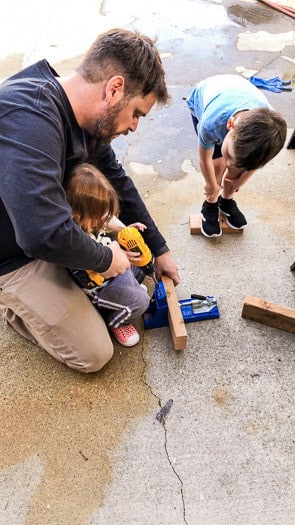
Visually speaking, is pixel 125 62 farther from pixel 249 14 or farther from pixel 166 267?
pixel 249 14

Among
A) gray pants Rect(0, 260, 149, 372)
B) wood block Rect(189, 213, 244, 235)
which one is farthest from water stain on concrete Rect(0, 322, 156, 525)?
wood block Rect(189, 213, 244, 235)

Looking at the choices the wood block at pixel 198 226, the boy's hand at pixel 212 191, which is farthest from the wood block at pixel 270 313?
the boy's hand at pixel 212 191

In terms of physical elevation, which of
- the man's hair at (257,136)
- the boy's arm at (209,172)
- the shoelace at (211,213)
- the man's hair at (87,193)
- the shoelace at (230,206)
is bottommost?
the shoelace at (230,206)

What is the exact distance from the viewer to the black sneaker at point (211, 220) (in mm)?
2400

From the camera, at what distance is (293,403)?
5.55 ft

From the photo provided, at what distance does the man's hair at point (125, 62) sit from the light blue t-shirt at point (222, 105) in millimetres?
737

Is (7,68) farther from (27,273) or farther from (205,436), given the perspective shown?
(205,436)

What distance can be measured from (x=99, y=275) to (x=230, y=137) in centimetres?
95

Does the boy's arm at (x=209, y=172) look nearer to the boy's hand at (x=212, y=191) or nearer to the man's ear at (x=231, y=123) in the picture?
the boy's hand at (x=212, y=191)

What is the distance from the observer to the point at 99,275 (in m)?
1.73

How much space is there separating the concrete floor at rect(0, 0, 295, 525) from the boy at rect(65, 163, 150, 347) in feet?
0.51

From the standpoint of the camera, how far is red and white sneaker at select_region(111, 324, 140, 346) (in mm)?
1886

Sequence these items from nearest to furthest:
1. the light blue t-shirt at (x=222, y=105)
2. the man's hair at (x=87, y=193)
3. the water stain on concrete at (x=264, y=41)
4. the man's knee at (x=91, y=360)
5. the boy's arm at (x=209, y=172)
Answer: the man's hair at (x=87, y=193), the man's knee at (x=91, y=360), the light blue t-shirt at (x=222, y=105), the boy's arm at (x=209, y=172), the water stain on concrete at (x=264, y=41)

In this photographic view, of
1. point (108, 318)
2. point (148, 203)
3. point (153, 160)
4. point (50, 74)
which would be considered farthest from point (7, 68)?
point (108, 318)
